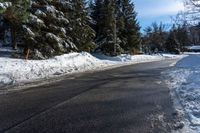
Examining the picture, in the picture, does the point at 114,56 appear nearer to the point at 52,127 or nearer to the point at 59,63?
the point at 59,63

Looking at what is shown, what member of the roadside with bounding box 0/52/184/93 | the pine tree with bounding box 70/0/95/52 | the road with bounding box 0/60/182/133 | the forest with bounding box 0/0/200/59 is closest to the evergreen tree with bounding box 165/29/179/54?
the forest with bounding box 0/0/200/59

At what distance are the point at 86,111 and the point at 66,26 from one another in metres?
29.2

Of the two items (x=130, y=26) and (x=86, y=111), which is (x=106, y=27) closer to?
(x=130, y=26)

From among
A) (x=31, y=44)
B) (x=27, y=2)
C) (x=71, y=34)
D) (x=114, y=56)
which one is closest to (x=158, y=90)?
(x=27, y=2)

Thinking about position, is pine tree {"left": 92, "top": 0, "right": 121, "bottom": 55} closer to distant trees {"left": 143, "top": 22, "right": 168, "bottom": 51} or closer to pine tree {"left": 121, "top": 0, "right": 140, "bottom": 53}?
pine tree {"left": 121, "top": 0, "right": 140, "bottom": 53}

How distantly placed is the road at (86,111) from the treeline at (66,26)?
7.78 meters

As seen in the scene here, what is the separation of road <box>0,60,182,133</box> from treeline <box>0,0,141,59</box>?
7.78 m

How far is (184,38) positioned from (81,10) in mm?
85255

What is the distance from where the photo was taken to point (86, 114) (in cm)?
947

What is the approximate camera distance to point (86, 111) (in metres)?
9.91

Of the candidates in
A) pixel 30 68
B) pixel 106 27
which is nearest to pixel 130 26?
pixel 106 27

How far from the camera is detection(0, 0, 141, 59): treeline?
27.6m

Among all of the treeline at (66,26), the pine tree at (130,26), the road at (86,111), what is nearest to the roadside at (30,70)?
the treeline at (66,26)

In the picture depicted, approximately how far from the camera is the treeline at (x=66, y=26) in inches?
1086
